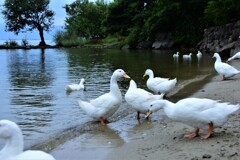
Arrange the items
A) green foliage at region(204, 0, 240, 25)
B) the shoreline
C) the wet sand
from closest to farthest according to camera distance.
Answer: the shoreline, the wet sand, green foliage at region(204, 0, 240, 25)

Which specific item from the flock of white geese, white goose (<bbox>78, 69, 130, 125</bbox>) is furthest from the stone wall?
white goose (<bbox>78, 69, 130, 125</bbox>)

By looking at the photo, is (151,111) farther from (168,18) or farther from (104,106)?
(168,18)

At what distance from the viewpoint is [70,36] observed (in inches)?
3130

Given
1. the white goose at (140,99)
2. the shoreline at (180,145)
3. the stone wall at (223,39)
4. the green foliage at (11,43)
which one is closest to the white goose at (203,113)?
the shoreline at (180,145)

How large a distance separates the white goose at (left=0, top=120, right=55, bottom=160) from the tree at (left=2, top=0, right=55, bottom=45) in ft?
247

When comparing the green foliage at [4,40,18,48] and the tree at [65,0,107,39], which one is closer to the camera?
the green foliage at [4,40,18,48]

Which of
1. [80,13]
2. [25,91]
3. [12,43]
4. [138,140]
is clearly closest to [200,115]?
[138,140]

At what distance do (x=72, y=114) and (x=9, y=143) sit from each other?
709cm

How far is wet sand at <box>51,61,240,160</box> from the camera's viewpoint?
648 centimetres

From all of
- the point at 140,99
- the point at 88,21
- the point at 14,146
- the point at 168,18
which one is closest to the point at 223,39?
the point at 168,18

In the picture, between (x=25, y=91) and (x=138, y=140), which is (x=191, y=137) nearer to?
(x=138, y=140)

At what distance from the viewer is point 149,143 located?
297 inches

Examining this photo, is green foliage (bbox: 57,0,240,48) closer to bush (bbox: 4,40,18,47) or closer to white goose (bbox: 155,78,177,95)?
bush (bbox: 4,40,18,47)

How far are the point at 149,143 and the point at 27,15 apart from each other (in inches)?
2975
